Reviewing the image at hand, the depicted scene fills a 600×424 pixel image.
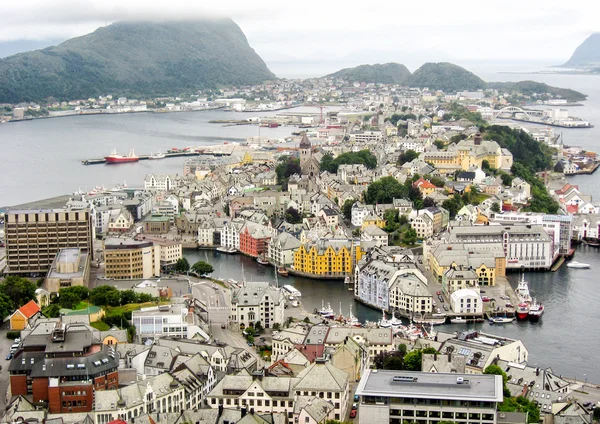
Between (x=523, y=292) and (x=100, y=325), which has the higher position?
(x=100, y=325)

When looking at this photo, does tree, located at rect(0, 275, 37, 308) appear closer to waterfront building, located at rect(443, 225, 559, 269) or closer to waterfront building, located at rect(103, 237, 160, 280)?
waterfront building, located at rect(103, 237, 160, 280)

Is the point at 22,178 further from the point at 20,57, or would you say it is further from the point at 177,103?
the point at 20,57

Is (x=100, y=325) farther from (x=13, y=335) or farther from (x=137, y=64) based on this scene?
(x=137, y=64)

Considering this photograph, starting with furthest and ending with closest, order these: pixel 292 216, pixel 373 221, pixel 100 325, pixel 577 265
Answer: pixel 292 216
pixel 373 221
pixel 577 265
pixel 100 325

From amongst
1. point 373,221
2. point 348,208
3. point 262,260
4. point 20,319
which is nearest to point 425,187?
point 348,208

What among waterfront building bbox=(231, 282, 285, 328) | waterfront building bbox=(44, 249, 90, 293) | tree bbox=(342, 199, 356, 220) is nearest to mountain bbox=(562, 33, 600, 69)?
tree bbox=(342, 199, 356, 220)

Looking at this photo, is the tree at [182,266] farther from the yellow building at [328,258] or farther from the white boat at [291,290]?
the white boat at [291,290]
